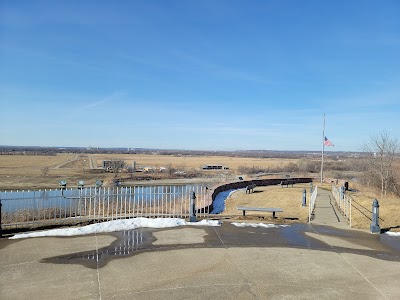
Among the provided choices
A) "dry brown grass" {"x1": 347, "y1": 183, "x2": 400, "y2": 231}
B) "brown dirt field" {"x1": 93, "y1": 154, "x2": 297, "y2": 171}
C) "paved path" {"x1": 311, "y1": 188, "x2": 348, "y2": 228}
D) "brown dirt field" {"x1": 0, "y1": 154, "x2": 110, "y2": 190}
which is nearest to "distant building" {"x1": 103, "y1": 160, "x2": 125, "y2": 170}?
"brown dirt field" {"x1": 0, "y1": 154, "x2": 110, "y2": 190}

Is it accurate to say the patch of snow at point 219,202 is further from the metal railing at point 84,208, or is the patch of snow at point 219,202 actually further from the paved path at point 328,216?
the paved path at point 328,216

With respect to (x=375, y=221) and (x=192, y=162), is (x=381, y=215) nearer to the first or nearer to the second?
(x=375, y=221)

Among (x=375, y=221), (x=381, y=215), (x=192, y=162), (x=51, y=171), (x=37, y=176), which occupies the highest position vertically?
(x=375, y=221)

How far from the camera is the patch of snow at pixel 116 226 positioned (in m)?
8.48

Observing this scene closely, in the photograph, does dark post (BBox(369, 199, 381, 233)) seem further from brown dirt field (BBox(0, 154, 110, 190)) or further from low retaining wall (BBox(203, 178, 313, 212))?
brown dirt field (BBox(0, 154, 110, 190))

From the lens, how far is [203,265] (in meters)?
6.51

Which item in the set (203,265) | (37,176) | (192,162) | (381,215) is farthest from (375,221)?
(192,162)

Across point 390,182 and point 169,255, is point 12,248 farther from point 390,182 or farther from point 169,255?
point 390,182

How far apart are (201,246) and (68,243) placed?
3.18 metres

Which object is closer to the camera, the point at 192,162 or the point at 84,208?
the point at 84,208

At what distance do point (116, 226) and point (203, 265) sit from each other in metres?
3.72

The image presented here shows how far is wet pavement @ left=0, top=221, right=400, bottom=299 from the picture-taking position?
5336 mm

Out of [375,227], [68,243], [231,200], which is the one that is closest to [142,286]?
[68,243]

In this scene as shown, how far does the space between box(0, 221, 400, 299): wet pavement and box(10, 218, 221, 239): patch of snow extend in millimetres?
391
